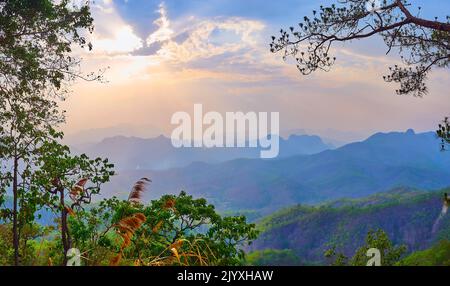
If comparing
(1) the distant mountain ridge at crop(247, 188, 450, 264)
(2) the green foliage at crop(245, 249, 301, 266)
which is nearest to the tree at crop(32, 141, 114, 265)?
(2) the green foliage at crop(245, 249, 301, 266)

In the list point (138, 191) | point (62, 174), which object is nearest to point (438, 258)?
point (62, 174)

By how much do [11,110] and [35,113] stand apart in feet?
2.01

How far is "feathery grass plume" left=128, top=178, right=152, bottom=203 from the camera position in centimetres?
510

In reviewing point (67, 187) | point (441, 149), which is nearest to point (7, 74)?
point (67, 187)

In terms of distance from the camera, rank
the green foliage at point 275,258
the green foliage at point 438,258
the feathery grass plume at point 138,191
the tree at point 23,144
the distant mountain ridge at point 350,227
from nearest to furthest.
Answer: the feathery grass plume at point 138,191, the tree at point 23,144, the green foliage at point 438,258, the green foliage at point 275,258, the distant mountain ridge at point 350,227

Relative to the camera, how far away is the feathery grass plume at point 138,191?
5102 millimetres

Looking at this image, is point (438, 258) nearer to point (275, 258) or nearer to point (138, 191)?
point (138, 191)

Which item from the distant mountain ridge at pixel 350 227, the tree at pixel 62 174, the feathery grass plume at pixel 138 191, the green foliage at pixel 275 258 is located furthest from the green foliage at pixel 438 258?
the distant mountain ridge at pixel 350 227

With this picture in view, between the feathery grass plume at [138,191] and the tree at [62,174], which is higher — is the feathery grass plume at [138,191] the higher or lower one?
the lower one

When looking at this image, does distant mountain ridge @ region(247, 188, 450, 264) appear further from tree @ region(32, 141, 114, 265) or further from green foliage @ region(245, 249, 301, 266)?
tree @ region(32, 141, 114, 265)

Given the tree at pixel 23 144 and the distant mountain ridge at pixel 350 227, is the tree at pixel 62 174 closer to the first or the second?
the tree at pixel 23 144

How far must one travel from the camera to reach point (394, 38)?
38.9 ft

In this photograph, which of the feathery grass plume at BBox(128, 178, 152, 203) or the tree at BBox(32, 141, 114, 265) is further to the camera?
the tree at BBox(32, 141, 114, 265)
